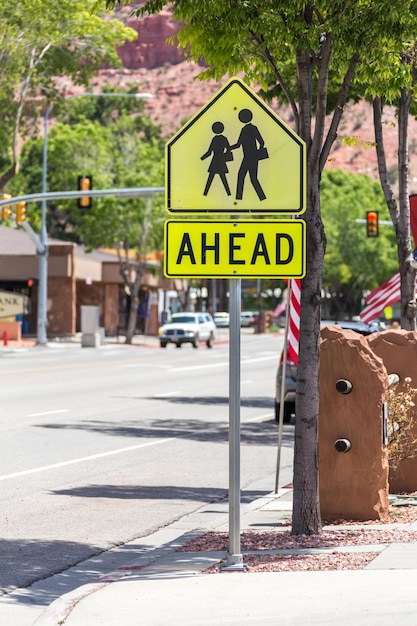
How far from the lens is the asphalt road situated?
11.0 metres

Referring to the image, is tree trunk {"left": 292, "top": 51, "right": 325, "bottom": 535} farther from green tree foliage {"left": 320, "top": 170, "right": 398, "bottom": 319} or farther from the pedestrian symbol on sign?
green tree foliage {"left": 320, "top": 170, "right": 398, "bottom": 319}

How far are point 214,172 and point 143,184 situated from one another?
58083 mm

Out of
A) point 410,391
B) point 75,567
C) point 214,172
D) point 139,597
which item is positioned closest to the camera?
point 139,597

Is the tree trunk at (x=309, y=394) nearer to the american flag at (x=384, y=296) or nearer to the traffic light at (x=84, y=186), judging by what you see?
the american flag at (x=384, y=296)

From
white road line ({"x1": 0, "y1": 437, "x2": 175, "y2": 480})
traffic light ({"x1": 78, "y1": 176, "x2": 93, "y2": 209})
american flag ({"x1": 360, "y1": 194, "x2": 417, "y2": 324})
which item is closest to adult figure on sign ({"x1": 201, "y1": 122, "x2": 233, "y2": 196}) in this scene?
white road line ({"x1": 0, "y1": 437, "x2": 175, "y2": 480})

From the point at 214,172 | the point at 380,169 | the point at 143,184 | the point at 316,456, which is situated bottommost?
the point at 316,456

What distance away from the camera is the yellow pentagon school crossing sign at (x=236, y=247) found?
8570 millimetres

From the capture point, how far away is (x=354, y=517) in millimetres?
10883

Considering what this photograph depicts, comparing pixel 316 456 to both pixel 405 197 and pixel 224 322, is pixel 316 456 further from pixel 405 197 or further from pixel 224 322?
pixel 224 322

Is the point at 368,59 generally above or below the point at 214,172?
above

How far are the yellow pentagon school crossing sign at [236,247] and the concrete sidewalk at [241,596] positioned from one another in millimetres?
1977

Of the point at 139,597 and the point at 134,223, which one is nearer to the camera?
the point at 139,597

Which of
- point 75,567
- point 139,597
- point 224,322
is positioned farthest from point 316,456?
point 224,322

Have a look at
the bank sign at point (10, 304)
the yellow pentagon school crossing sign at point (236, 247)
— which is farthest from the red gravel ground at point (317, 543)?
the bank sign at point (10, 304)
